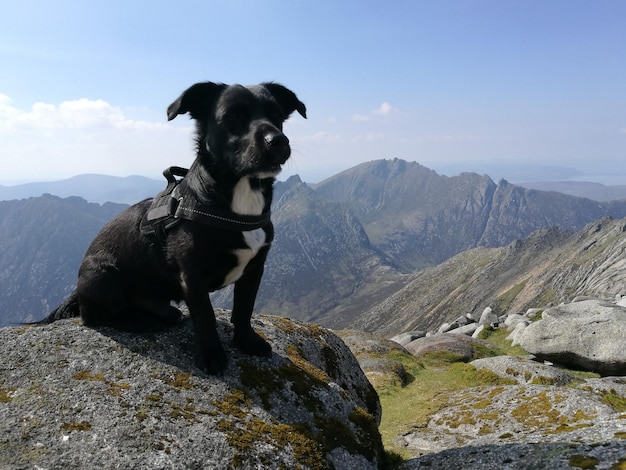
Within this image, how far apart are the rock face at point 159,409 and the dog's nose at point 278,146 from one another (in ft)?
13.0

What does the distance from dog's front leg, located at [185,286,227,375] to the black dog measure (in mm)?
18

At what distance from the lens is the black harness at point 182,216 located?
688 centimetres

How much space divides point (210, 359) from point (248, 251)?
82.0 inches

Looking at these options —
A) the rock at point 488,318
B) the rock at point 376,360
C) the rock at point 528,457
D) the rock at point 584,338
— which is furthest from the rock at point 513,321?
the rock at point 528,457

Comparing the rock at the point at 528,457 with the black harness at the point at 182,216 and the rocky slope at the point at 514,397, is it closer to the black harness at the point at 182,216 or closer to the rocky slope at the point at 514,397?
the rocky slope at the point at 514,397

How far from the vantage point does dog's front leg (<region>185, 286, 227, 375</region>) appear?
6922 millimetres

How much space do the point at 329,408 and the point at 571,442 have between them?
13.8 feet

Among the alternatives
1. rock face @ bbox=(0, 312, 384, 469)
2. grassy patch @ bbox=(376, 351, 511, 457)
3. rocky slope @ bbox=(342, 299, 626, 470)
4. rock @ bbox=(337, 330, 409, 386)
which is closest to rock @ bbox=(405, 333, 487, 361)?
rocky slope @ bbox=(342, 299, 626, 470)

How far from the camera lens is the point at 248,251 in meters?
7.14

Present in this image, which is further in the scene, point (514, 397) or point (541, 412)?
point (514, 397)

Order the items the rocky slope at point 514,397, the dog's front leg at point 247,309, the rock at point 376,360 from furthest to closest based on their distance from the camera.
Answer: the rock at point 376,360 → the dog's front leg at point 247,309 → the rocky slope at point 514,397

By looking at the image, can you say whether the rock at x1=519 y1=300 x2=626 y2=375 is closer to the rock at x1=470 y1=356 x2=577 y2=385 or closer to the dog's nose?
the rock at x1=470 y1=356 x2=577 y2=385

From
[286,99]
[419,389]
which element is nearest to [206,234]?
[286,99]

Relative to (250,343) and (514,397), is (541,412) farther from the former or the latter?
(250,343)
